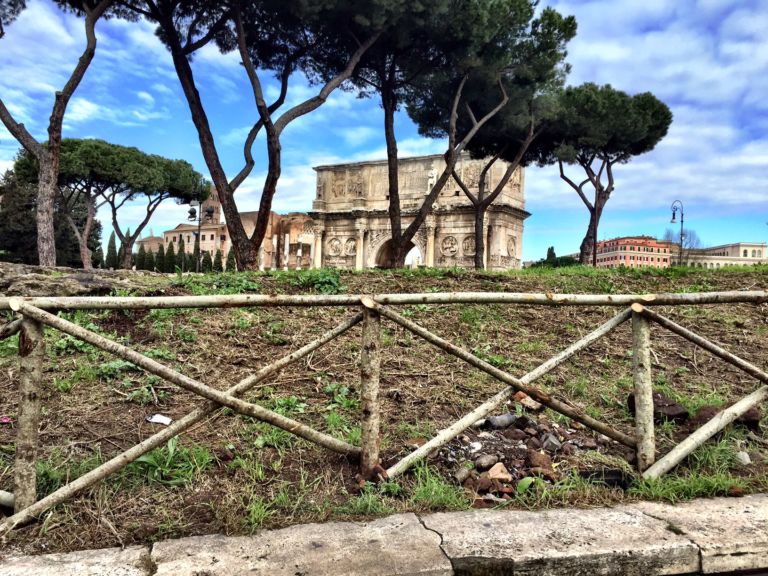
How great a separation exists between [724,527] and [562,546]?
77cm

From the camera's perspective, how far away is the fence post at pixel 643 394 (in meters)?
2.72

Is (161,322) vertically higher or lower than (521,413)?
higher

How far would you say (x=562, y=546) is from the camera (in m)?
2.03

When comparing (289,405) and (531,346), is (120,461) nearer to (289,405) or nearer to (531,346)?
(289,405)

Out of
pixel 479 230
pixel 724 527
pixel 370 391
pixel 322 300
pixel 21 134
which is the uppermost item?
pixel 21 134

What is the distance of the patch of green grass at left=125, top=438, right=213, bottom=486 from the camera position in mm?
2452

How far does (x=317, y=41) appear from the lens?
1327cm

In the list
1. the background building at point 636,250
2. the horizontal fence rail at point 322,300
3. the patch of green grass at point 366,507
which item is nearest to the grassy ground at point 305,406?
the patch of green grass at point 366,507

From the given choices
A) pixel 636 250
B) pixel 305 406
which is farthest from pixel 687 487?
pixel 636 250

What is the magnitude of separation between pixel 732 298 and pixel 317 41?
12598 mm

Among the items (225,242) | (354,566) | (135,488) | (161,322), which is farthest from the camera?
(225,242)

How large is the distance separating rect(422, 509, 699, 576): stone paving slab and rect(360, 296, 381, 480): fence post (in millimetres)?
413

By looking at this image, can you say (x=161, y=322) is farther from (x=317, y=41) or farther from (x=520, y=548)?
(x=317, y=41)

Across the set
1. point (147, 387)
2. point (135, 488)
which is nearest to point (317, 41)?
point (147, 387)
